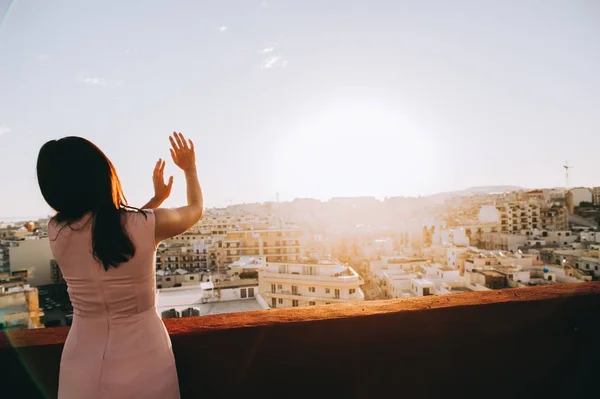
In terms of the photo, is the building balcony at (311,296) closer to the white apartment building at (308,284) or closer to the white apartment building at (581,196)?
the white apartment building at (308,284)

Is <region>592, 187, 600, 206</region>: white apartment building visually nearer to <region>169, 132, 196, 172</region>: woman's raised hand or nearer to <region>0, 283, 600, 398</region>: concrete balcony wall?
<region>0, 283, 600, 398</region>: concrete balcony wall

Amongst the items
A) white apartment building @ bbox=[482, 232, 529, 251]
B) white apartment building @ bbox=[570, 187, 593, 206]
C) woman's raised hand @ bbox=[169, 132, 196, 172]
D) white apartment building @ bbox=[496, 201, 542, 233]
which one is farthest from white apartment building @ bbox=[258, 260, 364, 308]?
white apartment building @ bbox=[570, 187, 593, 206]

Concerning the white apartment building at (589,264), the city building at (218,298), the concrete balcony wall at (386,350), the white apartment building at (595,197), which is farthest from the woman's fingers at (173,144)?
the white apartment building at (595,197)

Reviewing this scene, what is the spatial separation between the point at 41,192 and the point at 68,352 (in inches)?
17.8

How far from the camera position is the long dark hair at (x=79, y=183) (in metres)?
1.11

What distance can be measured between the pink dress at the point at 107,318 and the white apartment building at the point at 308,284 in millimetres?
22968

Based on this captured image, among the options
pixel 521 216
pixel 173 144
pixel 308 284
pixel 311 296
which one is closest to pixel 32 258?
pixel 308 284

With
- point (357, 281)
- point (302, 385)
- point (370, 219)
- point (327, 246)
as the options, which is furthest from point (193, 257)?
point (370, 219)

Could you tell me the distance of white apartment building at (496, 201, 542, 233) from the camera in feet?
165

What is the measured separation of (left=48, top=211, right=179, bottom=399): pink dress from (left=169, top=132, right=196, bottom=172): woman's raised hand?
0.28m

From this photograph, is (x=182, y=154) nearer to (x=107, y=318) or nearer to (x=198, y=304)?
(x=107, y=318)

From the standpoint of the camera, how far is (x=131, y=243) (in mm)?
1098

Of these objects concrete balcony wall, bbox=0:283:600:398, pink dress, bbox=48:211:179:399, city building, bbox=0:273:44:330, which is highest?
pink dress, bbox=48:211:179:399

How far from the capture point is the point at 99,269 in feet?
3.60
